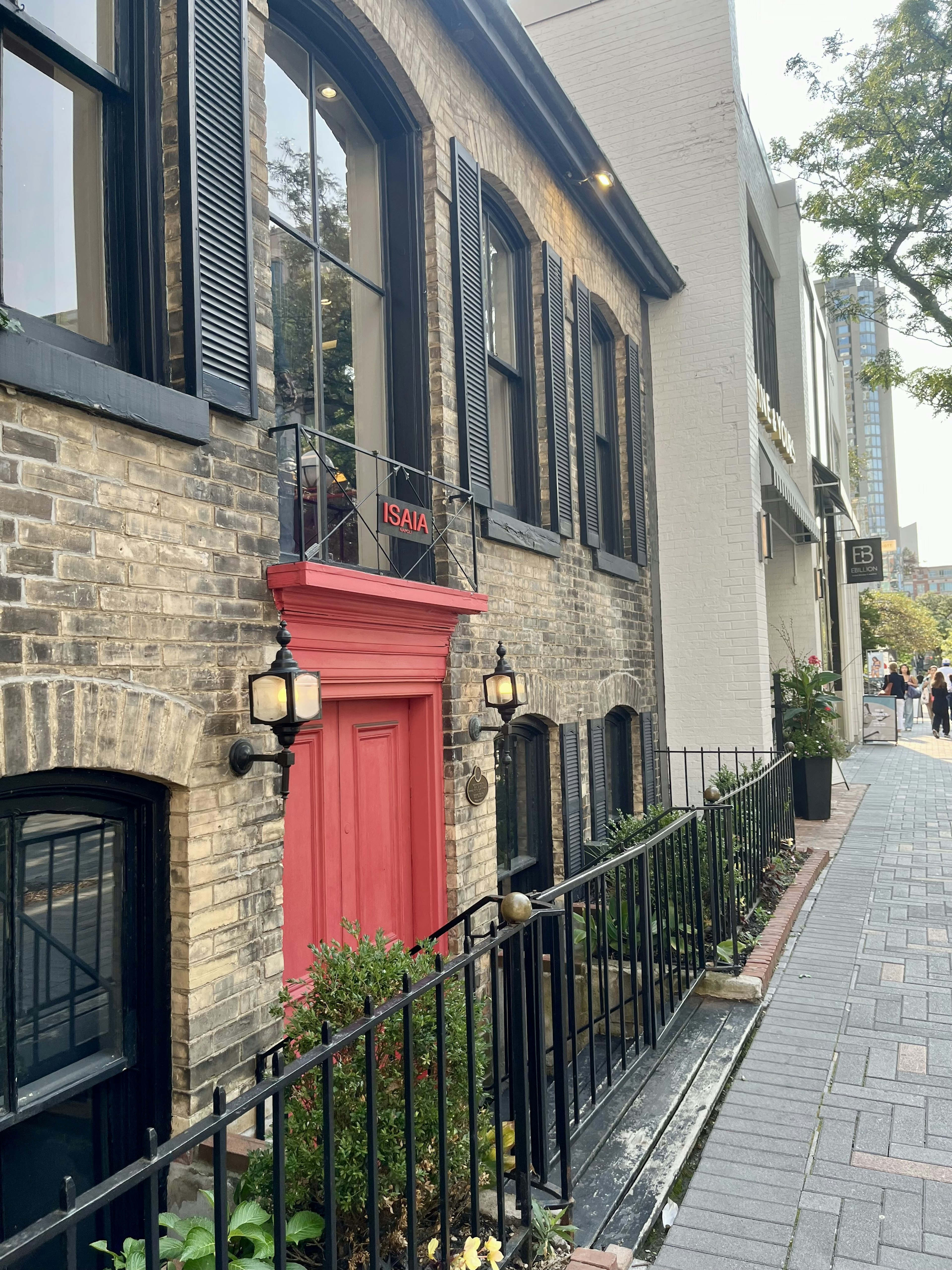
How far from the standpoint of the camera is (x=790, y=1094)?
13.9 ft

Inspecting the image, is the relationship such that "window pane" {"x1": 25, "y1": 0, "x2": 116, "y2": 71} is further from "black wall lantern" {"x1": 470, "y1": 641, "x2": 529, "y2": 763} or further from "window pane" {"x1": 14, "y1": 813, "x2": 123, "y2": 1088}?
"black wall lantern" {"x1": 470, "y1": 641, "x2": 529, "y2": 763}

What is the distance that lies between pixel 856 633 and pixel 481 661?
76.6 ft

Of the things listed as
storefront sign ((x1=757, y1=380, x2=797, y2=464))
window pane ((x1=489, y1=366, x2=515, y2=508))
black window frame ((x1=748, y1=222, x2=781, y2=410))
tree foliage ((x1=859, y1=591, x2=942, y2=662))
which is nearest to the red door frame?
window pane ((x1=489, y1=366, x2=515, y2=508))

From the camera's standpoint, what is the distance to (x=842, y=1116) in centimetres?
399

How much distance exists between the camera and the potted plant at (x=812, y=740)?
1141cm

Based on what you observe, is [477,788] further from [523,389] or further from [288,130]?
[288,130]

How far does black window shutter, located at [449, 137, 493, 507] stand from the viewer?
19.4ft

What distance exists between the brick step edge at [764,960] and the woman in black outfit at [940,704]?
56.4 ft

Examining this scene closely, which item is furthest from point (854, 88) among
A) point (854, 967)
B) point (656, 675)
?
point (854, 967)

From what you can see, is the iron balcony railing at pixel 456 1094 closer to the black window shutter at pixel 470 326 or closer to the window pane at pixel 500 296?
the black window shutter at pixel 470 326

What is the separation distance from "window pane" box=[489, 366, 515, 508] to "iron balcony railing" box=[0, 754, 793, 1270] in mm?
3194

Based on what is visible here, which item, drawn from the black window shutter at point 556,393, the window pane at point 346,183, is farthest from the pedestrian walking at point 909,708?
the window pane at point 346,183

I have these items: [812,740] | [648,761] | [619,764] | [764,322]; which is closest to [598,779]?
[619,764]

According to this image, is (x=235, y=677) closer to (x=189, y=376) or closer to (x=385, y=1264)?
(x=189, y=376)
